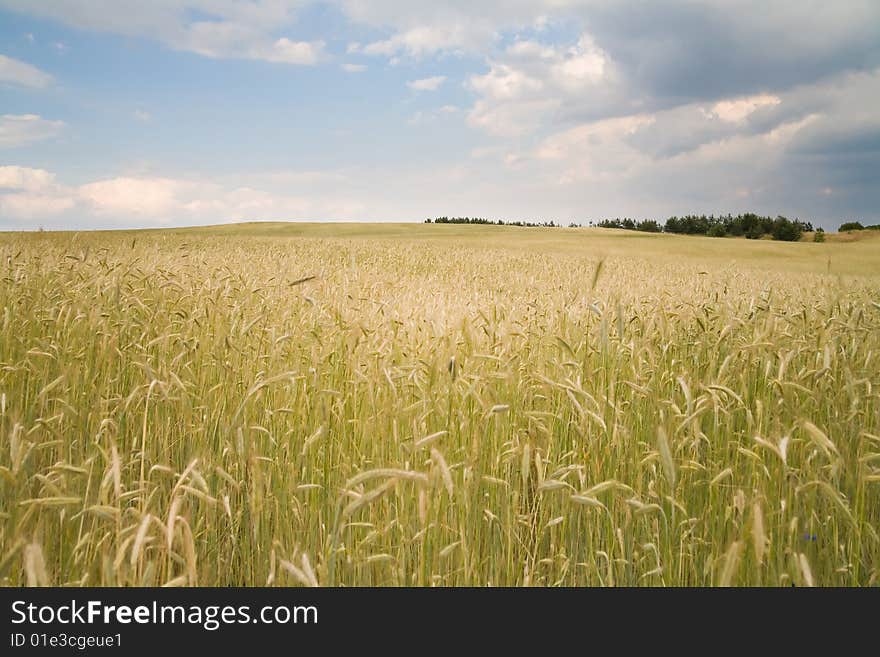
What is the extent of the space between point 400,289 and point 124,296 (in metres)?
3.83

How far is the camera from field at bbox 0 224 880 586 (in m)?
1.94

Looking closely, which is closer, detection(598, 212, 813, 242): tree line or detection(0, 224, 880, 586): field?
detection(0, 224, 880, 586): field

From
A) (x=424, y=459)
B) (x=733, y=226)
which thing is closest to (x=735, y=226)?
(x=733, y=226)

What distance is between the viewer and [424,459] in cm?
270

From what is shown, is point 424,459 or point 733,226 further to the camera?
point 733,226

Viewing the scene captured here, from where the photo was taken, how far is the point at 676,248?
104ft

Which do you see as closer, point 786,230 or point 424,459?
point 424,459

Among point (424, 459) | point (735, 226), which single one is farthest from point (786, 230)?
point (424, 459)

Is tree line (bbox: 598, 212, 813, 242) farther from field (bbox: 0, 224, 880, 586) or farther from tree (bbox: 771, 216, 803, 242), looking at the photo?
field (bbox: 0, 224, 880, 586)

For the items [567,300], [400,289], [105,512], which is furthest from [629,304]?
[105,512]

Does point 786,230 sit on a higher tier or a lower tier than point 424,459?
higher

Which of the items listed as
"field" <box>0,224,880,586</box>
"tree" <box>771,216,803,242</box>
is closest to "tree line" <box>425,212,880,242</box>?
"tree" <box>771,216,803,242</box>

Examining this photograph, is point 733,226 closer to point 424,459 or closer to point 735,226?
point 735,226

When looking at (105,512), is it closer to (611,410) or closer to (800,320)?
(611,410)
